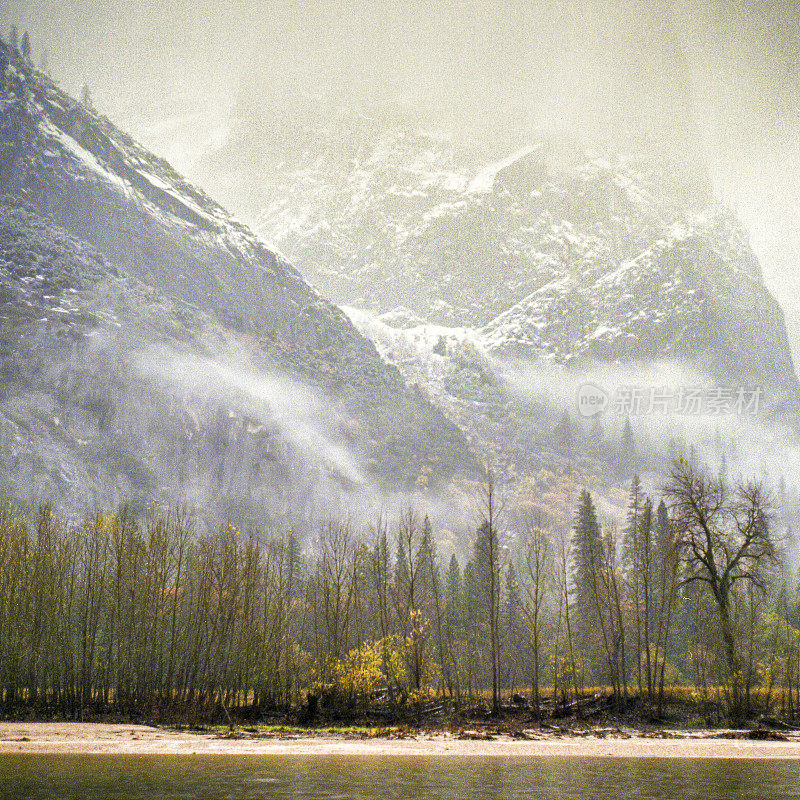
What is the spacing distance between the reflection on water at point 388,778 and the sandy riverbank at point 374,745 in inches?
71.3

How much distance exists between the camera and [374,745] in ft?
131

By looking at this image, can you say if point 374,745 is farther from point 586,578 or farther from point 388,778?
point 586,578

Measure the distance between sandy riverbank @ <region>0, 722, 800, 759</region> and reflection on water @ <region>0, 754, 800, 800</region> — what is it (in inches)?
71.3

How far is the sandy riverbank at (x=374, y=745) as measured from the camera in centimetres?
3716

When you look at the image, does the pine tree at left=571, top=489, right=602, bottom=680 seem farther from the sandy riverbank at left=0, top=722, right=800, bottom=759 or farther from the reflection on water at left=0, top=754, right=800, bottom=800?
the reflection on water at left=0, top=754, right=800, bottom=800

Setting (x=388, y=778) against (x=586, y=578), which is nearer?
(x=388, y=778)

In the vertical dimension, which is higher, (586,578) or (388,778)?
(586,578)

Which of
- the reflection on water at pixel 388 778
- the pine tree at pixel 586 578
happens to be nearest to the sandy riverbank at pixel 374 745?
the reflection on water at pixel 388 778

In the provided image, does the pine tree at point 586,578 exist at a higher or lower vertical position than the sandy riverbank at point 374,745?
higher

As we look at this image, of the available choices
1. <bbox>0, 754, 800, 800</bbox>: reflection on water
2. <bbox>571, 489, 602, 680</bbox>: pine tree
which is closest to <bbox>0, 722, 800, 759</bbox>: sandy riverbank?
<bbox>0, 754, 800, 800</bbox>: reflection on water

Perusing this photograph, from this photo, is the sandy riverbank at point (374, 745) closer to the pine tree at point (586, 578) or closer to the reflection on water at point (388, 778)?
the reflection on water at point (388, 778)

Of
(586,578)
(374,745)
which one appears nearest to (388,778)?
Result: (374,745)

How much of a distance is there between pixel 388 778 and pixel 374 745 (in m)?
9.99

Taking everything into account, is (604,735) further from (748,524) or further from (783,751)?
(748,524)
